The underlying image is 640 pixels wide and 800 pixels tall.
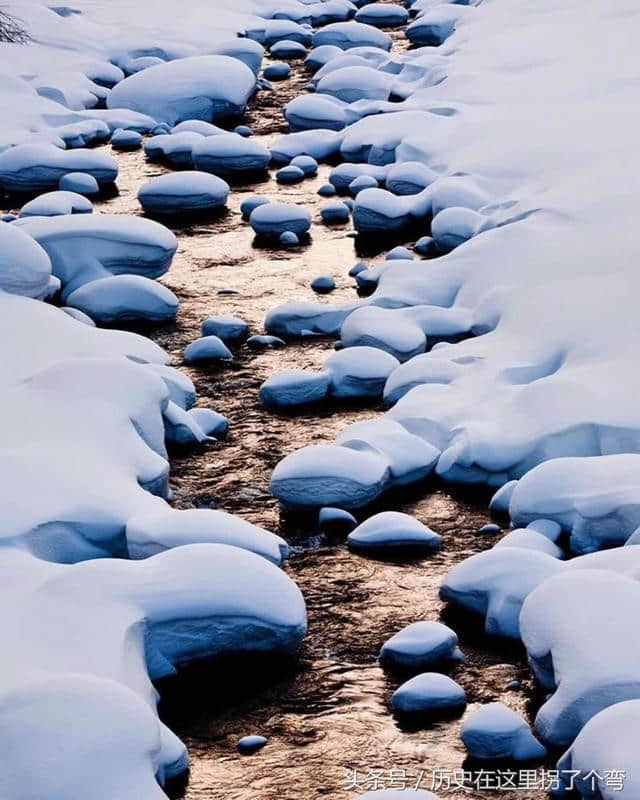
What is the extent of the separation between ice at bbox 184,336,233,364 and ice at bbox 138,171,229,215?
141 cm

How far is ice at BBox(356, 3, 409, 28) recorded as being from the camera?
8.99m

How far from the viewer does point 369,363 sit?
4148 mm

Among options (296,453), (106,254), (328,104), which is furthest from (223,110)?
(296,453)

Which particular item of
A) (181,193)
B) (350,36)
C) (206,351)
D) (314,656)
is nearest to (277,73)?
(350,36)

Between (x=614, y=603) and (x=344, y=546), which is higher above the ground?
(x=614, y=603)

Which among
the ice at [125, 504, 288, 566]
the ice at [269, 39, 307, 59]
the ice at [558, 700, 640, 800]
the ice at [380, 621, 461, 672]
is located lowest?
the ice at [269, 39, 307, 59]

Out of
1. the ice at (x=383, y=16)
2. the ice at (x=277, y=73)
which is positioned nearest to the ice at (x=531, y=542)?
the ice at (x=277, y=73)

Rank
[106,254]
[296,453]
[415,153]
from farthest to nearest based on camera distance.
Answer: [415,153], [106,254], [296,453]

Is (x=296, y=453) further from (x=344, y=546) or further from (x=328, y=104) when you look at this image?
(x=328, y=104)

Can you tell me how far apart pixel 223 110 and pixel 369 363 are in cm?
323

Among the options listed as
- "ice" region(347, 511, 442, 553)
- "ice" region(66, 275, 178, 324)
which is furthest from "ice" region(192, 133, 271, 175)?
"ice" region(347, 511, 442, 553)

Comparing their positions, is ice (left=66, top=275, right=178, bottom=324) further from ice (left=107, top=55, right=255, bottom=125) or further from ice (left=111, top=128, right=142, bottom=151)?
ice (left=107, top=55, right=255, bottom=125)

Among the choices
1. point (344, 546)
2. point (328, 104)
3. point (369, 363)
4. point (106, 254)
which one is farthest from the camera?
point (328, 104)

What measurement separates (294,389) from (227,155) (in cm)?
234
